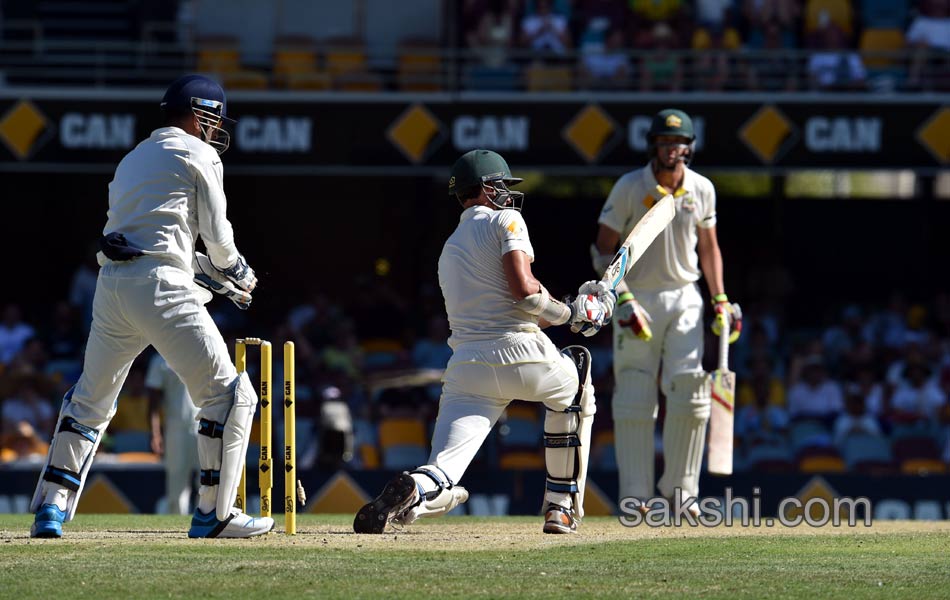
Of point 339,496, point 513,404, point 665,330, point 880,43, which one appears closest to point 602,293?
point 665,330

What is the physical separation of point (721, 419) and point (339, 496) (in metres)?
4.80

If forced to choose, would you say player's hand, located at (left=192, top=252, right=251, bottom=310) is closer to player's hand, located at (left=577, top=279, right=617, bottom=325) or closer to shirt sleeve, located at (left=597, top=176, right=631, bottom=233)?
player's hand, located at (left=577, top=279, right=617, bottom=325)

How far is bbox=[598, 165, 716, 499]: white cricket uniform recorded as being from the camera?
8.51 metres

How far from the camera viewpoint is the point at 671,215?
323 inches

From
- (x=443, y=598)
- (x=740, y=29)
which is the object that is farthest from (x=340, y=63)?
(x=443, y=598)

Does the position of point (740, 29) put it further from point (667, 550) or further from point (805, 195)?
point (667, 550)

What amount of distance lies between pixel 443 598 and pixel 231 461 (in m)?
1.65

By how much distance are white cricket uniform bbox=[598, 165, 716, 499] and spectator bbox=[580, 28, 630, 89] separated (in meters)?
7.38

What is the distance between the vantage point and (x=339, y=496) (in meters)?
12.6

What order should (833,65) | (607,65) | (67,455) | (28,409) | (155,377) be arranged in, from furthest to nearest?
(607,65)
(833,65)
(28,409)
(155,377)
(67,455)

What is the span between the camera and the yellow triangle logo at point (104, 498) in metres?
13.0

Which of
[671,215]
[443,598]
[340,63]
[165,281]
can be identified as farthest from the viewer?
[340,63]

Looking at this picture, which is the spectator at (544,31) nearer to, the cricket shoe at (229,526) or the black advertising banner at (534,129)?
the black advertising banner at (534,129)

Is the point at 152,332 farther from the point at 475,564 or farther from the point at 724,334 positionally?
→ the point at 724,334
